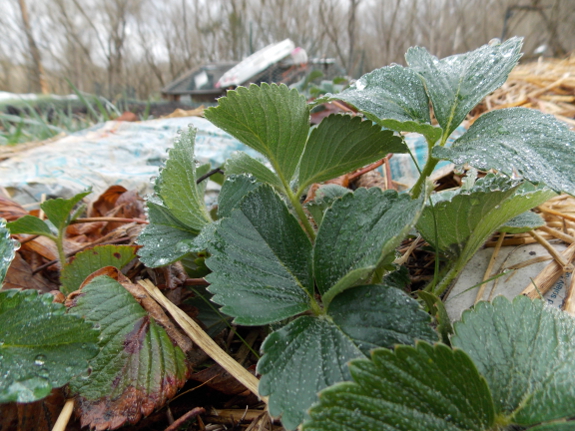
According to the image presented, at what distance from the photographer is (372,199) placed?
316 millimetres

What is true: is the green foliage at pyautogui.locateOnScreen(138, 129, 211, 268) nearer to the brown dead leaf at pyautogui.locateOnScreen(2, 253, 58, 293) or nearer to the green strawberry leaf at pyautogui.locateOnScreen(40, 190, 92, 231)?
the green strawberry leaf at pyautogui.locateOnScreen(40, 190, 92, 231)

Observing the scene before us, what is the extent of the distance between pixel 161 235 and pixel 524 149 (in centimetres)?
39

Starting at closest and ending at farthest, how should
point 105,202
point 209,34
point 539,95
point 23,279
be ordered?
point 23,279 < point 105,202 < point 539,95 < point 209,34

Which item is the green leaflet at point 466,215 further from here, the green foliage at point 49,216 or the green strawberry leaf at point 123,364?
the green foliage at point 49,216

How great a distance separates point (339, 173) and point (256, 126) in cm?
12

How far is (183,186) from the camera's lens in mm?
421

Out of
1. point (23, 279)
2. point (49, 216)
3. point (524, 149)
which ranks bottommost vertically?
point (23, 279)

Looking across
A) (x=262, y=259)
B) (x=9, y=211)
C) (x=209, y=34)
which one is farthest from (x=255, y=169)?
(x=209, y=34)

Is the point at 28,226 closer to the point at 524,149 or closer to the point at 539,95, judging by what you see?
the point at 524,149

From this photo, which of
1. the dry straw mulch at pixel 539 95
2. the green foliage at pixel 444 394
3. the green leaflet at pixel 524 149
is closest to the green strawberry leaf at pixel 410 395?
the green foliage at pixel 444 394

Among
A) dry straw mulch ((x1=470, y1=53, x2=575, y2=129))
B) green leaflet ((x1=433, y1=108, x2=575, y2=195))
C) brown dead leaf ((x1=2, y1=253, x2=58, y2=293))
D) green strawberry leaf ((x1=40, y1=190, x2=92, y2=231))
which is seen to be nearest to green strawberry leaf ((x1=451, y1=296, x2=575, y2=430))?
green leaflet ((x1=433, y1=108, x2=575, y2=195))

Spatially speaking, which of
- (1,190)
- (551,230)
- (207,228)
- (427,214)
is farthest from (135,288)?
(1,190)

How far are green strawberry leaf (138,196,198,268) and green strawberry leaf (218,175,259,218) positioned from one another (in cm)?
5

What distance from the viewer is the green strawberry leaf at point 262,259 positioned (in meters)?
0.31
